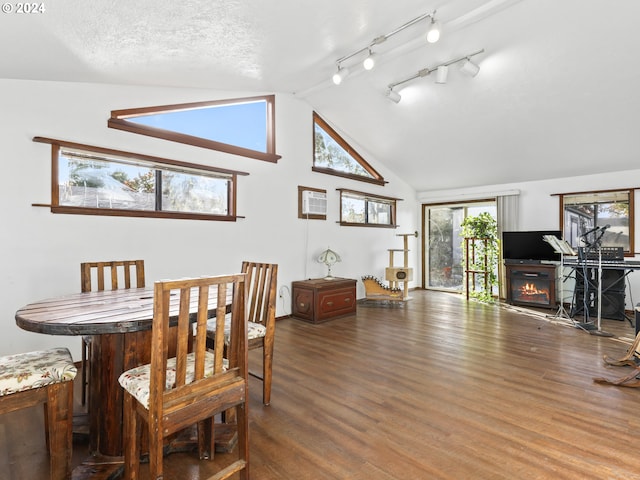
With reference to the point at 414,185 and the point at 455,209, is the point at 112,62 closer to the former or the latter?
the point at 414,185

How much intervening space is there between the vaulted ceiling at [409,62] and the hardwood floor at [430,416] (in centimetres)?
268

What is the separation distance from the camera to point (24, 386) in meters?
1.46

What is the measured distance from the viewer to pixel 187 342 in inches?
54.2

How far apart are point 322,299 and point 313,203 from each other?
5.06 feet

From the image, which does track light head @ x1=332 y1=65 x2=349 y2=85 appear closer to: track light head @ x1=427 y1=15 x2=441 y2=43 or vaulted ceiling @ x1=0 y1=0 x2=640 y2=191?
vaulted ceiling @ x1=0 y1=0 x2=640 y2=191

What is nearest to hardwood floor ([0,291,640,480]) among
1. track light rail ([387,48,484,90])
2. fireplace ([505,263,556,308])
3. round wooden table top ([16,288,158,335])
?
round wooden table top ([16,288,158,335])

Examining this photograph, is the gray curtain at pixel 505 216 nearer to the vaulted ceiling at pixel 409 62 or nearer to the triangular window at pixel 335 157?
the vaulted ceiling at pixel 409 62

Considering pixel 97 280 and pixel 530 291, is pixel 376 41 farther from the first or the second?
pixel 530 291

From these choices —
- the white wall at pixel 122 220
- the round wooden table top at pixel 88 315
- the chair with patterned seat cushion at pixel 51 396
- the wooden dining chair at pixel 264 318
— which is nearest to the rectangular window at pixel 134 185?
the white wall at pixel 122 220

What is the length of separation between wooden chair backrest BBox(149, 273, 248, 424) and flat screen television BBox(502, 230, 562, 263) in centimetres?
570

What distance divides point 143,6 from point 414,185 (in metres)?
6.32

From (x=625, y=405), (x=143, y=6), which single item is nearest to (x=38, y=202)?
(x=143, y=6)

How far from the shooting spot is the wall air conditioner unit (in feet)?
17.1

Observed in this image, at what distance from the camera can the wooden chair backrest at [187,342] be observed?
127cm
